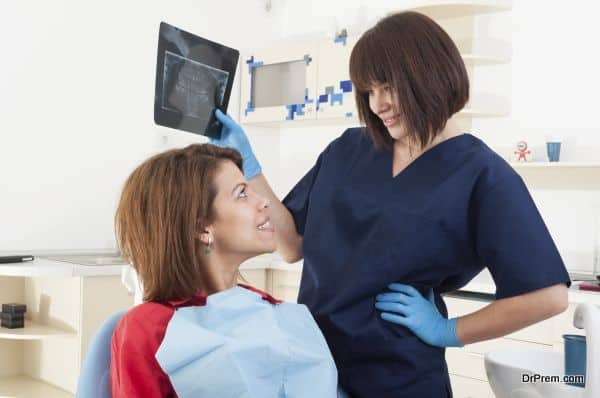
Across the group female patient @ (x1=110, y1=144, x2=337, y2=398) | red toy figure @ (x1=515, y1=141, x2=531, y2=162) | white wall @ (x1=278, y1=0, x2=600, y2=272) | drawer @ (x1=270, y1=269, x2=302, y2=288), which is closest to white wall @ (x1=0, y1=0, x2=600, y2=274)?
white wall @ (x1=278, y1=0, x2=600, y2=272)

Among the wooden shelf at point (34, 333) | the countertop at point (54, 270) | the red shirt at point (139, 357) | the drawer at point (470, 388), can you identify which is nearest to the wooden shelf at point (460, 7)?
the drawer at point (470, 388)

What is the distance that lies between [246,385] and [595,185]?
243 cm

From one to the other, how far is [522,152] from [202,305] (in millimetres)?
2294

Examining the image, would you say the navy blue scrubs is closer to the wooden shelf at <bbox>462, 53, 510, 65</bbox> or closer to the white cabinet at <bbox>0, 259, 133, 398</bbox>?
the white cabinet at <bbox>0, 259, 133, 398</bbox>

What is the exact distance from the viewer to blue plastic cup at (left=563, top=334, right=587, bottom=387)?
3.85 ft

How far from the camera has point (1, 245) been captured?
118 inches

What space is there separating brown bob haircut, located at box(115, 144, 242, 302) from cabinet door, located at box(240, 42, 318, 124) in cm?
249

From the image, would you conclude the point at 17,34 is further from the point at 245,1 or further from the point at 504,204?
the point at 504,204

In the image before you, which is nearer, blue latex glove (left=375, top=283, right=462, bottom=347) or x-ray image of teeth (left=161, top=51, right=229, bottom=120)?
blue latex glove (left=375, top=283, right=462, bottom=347)

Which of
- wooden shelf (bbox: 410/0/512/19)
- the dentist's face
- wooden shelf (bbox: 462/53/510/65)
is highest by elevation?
wooden shelf (bbox: 410/0/512/19)

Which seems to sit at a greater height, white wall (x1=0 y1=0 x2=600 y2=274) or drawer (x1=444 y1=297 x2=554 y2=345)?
white wall (x1=0 y1=0 x2=600 y2=274)

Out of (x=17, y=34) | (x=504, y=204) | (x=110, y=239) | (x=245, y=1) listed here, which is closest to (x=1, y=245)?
(x=110, y=239)

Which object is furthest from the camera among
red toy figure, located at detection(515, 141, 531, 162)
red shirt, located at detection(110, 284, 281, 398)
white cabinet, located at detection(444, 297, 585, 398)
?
red toy figure, located at detection(515, 141, 531, 162)

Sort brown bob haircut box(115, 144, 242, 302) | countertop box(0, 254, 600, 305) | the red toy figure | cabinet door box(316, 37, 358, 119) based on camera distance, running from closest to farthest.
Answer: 1. brown bob haircut box(115, 144, 242, 302)
2. countertop box(0, 254, 600, 305)
3. the red toy figure
4. cabinet door box(316, 37, 358, 119)
